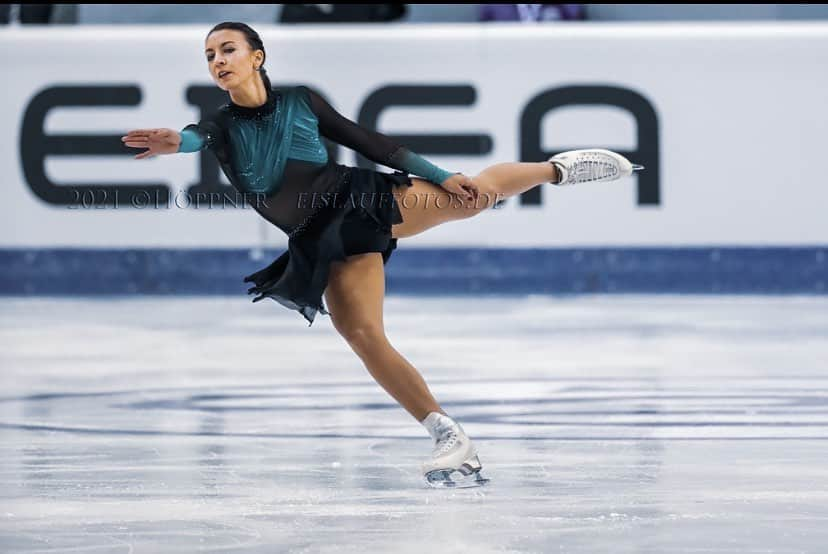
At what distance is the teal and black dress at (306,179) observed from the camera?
Answer: 3371 mm

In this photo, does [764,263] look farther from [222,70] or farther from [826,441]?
[222,70]

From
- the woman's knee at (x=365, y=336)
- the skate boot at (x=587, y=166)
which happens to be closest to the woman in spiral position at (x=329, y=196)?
the woman's knee at (x=365, y=336)

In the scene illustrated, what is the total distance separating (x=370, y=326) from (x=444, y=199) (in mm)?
351

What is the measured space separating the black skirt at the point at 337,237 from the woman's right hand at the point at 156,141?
375 millimetres

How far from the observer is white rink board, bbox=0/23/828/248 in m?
7.88

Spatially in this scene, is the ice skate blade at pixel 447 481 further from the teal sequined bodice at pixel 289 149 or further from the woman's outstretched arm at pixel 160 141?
the woman's outstretched arm at pixel 160 141

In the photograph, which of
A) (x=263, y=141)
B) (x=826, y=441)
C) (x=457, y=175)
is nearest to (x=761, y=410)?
(x=826, y=441)

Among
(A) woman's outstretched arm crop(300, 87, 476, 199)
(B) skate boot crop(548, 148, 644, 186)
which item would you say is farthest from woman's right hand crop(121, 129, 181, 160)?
(B) skate boot crop(548, 148, 644, 186)

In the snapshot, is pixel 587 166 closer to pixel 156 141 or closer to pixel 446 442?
pixel 446 442

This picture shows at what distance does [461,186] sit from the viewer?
3.41 metres

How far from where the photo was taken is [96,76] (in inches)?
315

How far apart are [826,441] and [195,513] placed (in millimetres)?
1595

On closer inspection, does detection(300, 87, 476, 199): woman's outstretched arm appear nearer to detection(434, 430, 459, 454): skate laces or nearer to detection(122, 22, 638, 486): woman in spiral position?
detection(122, 22, 638, 486): woman in spiral position

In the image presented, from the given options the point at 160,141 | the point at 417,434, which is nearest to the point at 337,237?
the point at 160,141
